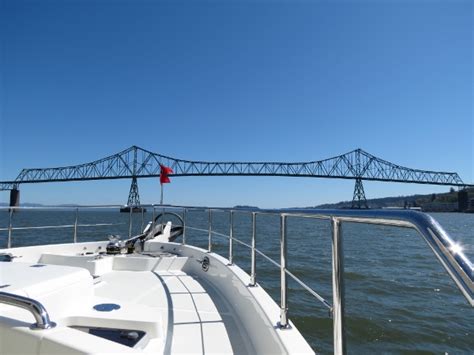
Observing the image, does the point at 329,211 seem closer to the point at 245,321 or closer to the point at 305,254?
the point at 245,321

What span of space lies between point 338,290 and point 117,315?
2.51 ft

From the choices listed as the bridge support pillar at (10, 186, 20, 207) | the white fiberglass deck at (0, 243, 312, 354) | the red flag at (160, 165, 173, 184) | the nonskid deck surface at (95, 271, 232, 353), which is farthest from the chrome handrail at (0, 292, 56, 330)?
the bridge support pillar at (10, 186, 20, 207)

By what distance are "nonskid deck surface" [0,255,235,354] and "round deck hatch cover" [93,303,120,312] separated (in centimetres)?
2

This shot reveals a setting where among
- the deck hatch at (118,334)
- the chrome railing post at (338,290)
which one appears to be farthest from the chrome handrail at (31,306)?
the chrome railing post at (338,290)

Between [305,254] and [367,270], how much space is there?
59.0 inches

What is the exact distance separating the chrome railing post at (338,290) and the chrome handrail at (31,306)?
702 mm

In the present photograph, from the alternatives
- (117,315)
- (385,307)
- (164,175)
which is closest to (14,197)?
(164,175)

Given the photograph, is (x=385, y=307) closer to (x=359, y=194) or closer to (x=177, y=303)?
(x=177, y=303)

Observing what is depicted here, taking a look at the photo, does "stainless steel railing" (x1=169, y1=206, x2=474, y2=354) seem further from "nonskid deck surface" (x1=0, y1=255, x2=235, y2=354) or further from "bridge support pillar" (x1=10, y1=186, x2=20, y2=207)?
"bridge support pillar" (x1=10, y1=186, x2=20, y2=207)

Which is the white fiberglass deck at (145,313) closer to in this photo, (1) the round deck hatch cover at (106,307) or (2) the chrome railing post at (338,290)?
(1) the round deck hatch cover at (106,307)

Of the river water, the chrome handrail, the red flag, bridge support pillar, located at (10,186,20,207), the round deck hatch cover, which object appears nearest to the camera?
the chrome handrail

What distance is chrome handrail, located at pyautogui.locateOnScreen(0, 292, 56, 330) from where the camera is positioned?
30.8 inches

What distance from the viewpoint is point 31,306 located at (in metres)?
0.79

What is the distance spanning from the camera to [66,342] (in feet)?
2.47
